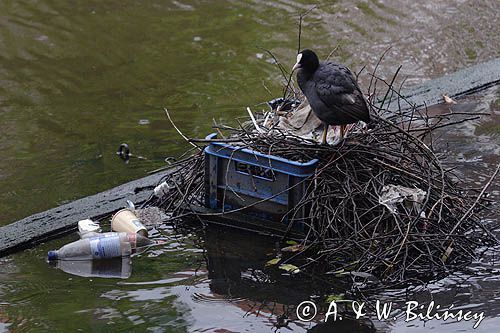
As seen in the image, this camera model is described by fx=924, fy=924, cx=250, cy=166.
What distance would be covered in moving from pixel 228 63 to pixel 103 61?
1443mm

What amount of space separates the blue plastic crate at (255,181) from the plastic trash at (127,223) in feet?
1.73

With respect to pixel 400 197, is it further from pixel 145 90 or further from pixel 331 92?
pixel 145 90

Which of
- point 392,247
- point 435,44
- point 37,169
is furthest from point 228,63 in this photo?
point 392,247

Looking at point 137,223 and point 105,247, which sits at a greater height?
point 137,223

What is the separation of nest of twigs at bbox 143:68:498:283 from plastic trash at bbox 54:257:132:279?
1050 millimetres

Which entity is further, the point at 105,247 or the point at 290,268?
the point at 105,247

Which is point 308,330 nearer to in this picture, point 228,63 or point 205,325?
point 205,325

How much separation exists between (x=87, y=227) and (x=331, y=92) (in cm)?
197

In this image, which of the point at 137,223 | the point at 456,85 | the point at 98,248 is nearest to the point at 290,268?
the point at 137,223

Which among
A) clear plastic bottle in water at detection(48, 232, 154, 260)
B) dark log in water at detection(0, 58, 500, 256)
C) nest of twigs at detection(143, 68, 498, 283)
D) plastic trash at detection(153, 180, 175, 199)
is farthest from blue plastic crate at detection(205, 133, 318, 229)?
dark log in water at detection(0, 58, 500, 256)

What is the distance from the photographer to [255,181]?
246 inches

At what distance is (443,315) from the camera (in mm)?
5320

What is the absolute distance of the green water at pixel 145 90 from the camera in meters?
5.58

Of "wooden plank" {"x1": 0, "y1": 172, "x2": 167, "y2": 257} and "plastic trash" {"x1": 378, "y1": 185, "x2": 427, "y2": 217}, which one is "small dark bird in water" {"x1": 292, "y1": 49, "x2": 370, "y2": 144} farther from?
"wooden plank" {"x1": 0, "y1": 172, "x2": 167, "y2": 257}
